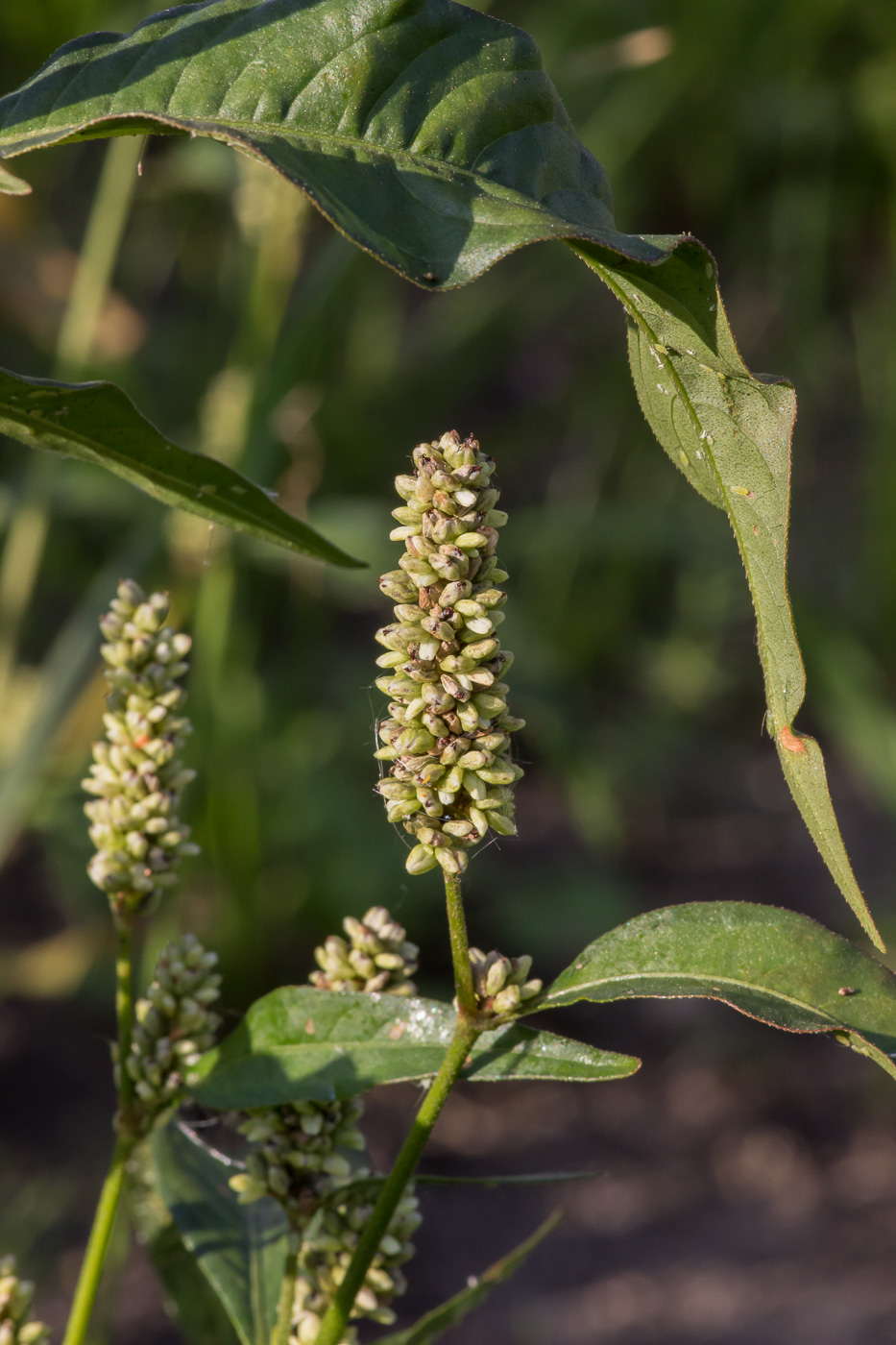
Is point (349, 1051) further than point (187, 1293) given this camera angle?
No

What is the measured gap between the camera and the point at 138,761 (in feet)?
2.61

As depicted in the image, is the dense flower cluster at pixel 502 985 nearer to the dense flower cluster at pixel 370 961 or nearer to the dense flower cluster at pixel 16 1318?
the dense flower cluster at pixel 370 961

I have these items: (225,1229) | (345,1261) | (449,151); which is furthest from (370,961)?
(449,151)

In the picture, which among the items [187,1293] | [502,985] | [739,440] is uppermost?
[739,440]

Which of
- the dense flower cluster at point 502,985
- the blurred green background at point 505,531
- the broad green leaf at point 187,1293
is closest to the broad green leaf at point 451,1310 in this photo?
the broad green leaf at point 187,1293

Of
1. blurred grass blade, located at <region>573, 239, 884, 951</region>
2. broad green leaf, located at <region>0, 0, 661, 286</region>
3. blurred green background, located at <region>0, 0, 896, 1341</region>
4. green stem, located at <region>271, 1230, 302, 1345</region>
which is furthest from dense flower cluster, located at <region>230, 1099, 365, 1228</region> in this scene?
blurred green background, located at <region>0, 0, 896, 1341</region>

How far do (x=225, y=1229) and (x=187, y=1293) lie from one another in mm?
87

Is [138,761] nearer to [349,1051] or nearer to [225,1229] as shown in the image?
[349,1051]

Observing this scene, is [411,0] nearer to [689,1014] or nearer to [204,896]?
[204,896]

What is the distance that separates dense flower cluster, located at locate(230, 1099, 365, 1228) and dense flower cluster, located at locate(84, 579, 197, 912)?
17 cm

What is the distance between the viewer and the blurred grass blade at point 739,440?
0.58 m

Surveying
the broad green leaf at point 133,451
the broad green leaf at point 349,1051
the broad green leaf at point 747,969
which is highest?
the broad green leaf at point 133,451

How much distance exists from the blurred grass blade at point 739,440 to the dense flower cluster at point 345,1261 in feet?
1.23

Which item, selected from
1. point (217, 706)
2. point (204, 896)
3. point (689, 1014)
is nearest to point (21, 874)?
point (204, 896)
